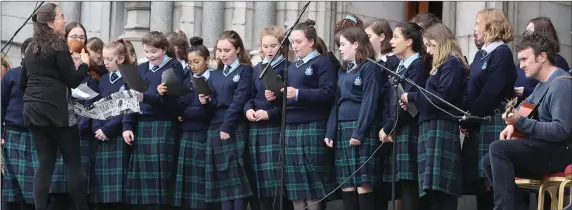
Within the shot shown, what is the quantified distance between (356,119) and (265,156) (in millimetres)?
814

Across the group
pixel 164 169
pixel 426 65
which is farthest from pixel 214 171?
pixel 426 65


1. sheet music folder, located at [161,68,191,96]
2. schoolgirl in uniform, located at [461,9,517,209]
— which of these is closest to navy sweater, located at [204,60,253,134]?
sheet music folder, located at [161,68,191,96]

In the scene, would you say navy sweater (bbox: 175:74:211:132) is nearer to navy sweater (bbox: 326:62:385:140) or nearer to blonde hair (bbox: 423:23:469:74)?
navy sweater (bbox: 326:62:385:140)

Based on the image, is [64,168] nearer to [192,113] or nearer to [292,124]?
[192,113]

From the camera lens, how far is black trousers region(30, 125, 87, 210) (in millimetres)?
9133

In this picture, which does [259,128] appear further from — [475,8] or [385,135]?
[475,8]

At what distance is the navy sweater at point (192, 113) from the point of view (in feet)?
31.9

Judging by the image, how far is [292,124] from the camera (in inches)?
365

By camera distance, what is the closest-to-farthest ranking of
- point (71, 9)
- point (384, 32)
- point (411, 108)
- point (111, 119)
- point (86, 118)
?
point (411, 108)
point (384, 32)
point (111, 119)
point (86, 118)
point (71, 9)

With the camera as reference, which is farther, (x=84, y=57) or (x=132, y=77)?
(x=84, y=57)

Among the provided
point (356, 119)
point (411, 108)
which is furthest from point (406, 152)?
point (356, 119)

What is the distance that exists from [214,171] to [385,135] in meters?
1.55

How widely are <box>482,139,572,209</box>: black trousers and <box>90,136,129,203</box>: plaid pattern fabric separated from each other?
11.0 ft

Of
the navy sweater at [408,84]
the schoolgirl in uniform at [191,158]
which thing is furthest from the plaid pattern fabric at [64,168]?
the navy sweater at [408,84]
